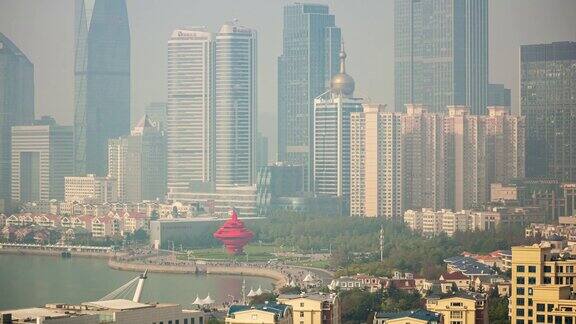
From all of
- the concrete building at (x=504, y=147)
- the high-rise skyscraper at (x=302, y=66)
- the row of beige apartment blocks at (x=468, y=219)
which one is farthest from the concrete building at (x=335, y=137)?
the row of beige apartment blocks at (x=468, y=219)

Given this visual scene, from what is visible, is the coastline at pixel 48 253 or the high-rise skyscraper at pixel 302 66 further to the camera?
the high-rise skyscraper at pixel 302 66

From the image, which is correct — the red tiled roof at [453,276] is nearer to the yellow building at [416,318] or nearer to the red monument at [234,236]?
the yellow building at [416,318]

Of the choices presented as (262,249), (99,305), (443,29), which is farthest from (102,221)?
(99,305)

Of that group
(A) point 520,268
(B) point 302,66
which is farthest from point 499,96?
(A) point 520,268

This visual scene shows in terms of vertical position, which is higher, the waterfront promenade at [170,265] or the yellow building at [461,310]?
the yellow building at [461,310]

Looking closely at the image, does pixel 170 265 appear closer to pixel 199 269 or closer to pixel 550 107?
pixel 199 269

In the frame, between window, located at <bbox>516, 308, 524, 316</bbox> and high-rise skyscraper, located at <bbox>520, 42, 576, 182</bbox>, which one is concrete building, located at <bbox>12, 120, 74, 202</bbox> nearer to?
high-rise skyscraper, located at <bbox>520, 42, 576, 182</bbox>
